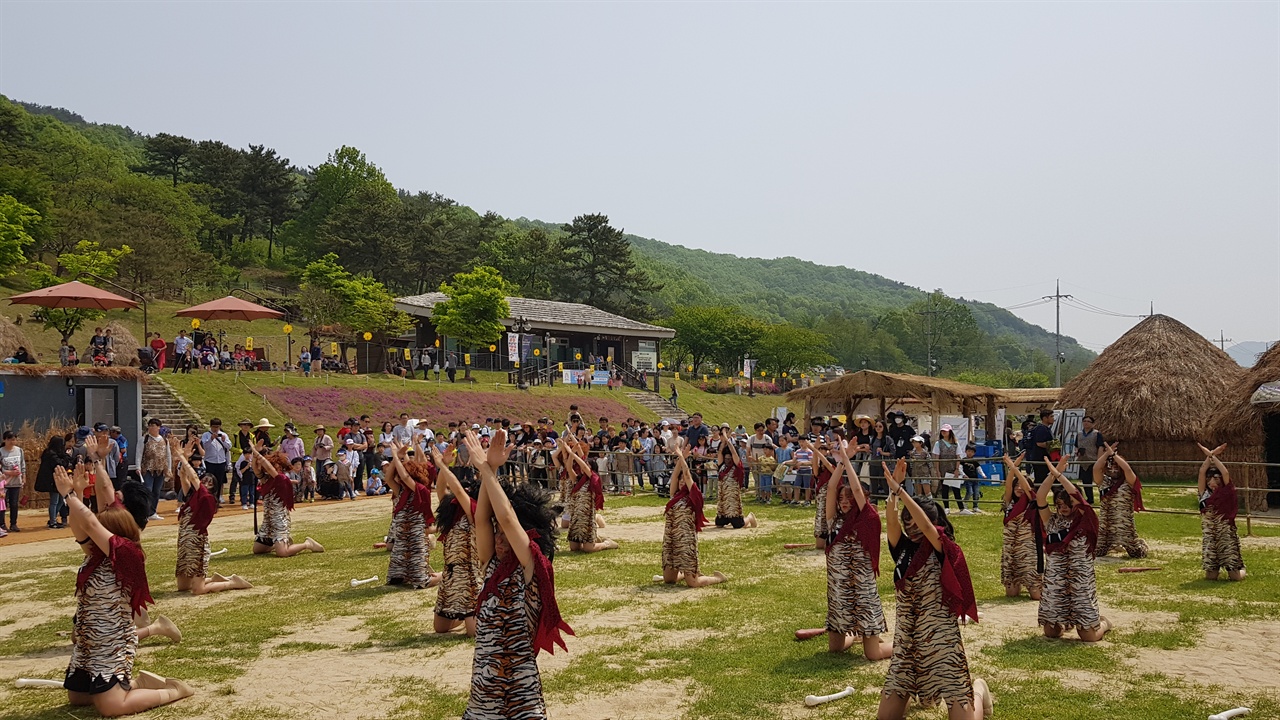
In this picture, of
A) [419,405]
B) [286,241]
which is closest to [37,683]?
[419,405]

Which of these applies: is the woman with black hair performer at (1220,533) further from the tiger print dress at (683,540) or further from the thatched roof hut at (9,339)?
the thatched roof hut at (9,339)

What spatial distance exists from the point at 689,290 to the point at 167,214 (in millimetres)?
65457

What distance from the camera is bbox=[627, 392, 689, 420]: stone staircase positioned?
50188 mm

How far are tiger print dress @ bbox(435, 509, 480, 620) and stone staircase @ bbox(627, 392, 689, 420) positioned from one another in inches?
1555

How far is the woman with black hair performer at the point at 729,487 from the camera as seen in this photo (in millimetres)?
17938

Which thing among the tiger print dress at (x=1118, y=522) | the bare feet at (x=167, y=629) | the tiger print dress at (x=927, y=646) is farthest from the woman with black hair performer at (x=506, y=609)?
the tiger print dress at (x=1118, y=522)

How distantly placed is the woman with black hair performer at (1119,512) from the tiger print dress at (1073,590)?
18.3 ft

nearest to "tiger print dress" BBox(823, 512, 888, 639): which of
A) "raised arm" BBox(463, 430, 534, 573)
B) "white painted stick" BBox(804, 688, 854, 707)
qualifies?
"white painted stick" BBox(804, 688, 854, 707)

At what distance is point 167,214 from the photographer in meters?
70.4

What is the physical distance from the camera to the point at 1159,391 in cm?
2816

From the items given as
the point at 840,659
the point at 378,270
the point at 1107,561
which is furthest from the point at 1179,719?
the point at 378,270

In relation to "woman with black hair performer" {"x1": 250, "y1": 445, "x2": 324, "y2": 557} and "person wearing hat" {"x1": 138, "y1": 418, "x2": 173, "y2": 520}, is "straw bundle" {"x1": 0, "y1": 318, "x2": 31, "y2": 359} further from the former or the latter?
"woman with black hair performer" {"x1": 250, "y1": 445, "x2": 324, "y2": 557}

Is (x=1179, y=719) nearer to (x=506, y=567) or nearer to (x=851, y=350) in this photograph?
(x=506, y=567)

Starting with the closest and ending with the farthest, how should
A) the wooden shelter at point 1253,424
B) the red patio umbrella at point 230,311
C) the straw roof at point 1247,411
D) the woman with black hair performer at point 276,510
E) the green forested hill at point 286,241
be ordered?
the woman with black hair performer at point 276,510 < the wooden shelter at point 1253,424 < the straw roof at point 1247,411 < the red patio umbrella at point 230,311 < the green forested hill at point 286,241
